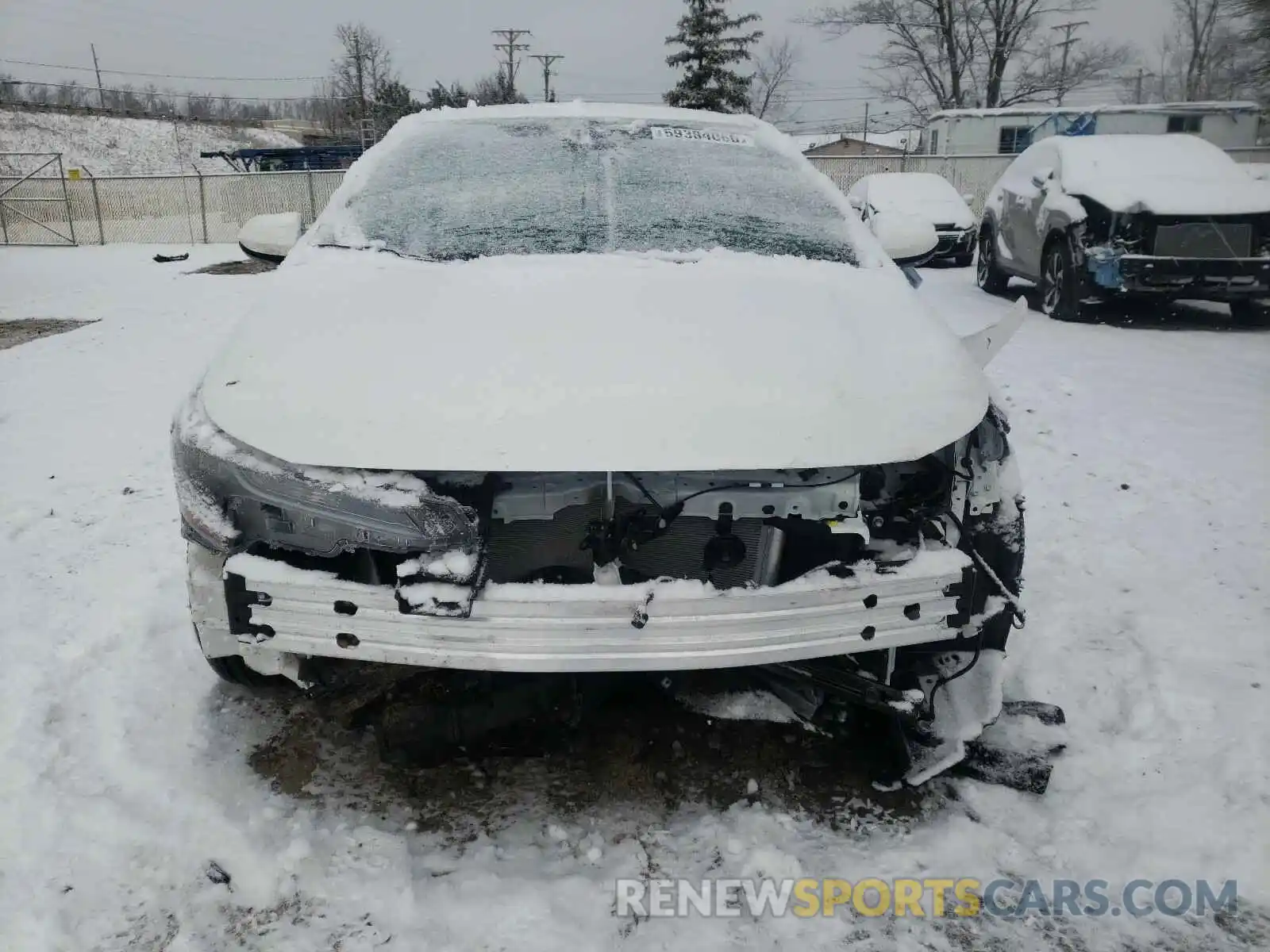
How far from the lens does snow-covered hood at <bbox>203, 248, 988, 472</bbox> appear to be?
6.39 ft

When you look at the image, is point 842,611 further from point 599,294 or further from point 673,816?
point 599,294

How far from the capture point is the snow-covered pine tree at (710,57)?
113 feet

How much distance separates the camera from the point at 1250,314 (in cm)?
874

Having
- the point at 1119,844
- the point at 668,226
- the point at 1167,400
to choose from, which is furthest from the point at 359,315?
the point at 1167,400

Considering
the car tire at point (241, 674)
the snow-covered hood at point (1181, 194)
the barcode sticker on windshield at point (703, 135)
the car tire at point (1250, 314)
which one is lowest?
the car tire at point (241, 674)

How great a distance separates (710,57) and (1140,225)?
29888mm

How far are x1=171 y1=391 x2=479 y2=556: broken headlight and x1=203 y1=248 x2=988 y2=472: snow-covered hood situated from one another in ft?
0.21

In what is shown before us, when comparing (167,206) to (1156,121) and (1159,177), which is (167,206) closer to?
(1159,177)

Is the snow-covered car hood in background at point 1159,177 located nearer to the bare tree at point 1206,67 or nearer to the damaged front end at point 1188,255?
the damaged front end at point 1188,255

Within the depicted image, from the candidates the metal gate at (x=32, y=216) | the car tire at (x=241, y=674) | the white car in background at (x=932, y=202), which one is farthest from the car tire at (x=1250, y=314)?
the metal gate at (x=32, y=216)

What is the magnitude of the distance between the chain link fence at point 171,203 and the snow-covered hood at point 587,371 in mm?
19370

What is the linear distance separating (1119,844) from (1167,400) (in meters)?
4.67

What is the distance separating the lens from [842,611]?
6.59 ft

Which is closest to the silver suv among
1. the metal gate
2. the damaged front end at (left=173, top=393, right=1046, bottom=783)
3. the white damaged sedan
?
the white damaged sedan
